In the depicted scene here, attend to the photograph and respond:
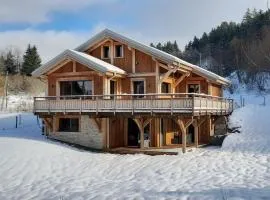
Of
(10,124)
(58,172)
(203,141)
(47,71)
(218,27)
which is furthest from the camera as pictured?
(218,27)

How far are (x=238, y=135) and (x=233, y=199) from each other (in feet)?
63.7

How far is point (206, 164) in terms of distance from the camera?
21453 millimetres

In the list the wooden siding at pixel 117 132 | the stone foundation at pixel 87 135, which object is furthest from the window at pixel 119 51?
the stone foundation at pixel 87 135

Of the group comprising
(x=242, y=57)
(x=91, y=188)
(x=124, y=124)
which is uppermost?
(x=242, y=57)

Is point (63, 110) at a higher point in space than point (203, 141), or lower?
higher

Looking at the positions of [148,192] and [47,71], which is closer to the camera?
[148,192]

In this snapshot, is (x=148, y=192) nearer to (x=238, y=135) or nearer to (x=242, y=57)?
(x=238, y=135)

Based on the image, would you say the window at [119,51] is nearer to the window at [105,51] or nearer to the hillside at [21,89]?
the window at [105,51]

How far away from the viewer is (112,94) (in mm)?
28000

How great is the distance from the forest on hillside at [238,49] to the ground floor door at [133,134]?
40574 millimetres

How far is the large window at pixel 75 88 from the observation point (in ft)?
94.9

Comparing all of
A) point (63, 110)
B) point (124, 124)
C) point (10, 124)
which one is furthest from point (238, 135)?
point (10, 124)

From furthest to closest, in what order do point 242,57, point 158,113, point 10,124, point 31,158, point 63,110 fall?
point 242,57, point 10,124, point 63,110, point 158,113, point 31,158

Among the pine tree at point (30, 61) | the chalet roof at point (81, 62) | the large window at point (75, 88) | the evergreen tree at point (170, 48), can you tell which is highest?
the evergreen tree at point (170, 48)
